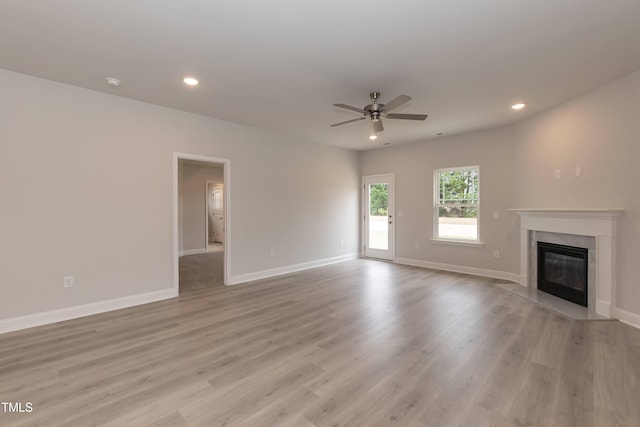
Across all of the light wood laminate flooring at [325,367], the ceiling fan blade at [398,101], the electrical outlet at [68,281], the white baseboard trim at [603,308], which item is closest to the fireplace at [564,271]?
the white baseboard trim at [603,308]

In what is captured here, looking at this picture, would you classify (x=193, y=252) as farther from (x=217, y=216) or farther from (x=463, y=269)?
(x=463, y=269)

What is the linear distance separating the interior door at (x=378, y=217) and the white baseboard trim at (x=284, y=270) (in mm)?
611

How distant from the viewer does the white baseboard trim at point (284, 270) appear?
5.07 metres

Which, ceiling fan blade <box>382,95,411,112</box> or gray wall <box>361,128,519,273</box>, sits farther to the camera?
gray wall <box>361,128,519,273</box>

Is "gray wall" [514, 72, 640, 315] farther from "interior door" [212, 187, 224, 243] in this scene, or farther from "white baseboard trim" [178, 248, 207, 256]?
"interior door" [212, 187, 224, 243]

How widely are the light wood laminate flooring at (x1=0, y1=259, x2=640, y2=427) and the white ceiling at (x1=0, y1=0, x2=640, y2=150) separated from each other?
2.73 meters

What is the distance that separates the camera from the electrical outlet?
340 cm

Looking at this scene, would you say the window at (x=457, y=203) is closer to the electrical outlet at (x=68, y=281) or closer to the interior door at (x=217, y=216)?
the electrical outlet at (x=68, y=281)

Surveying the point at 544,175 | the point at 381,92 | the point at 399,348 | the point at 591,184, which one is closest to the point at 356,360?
the point at 399,348

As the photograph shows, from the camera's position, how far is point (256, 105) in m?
4.12

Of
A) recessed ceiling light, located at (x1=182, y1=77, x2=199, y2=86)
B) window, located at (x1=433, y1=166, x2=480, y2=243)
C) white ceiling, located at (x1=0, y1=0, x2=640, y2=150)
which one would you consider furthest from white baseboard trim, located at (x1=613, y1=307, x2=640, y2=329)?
recessed ceiling light, located at (x1=182, y1=77, x2=199, y2=86)

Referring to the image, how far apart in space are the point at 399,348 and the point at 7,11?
4.11 m

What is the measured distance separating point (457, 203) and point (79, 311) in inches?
248

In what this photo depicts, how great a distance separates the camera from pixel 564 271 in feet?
13.7
